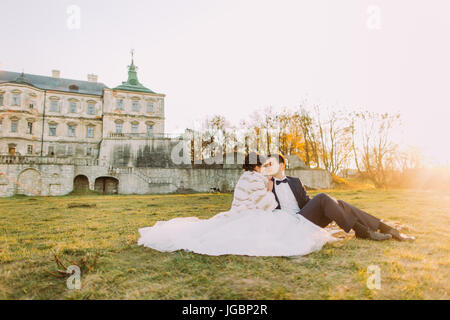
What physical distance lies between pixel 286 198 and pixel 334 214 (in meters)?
0.86

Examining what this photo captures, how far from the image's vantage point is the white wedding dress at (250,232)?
3.67 metres

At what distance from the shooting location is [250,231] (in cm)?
399

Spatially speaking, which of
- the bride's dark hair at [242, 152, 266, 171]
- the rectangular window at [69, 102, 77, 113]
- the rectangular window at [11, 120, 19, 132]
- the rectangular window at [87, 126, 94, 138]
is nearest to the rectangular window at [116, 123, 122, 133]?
the rectangular window at [87, 126, 94, 138]

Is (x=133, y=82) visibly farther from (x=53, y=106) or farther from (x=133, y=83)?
(x=53, y=106)

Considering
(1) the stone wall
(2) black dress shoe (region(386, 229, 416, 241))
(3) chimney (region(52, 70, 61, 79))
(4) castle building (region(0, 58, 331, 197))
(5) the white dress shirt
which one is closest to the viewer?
(2) black dress shoe (region(386, 229, 416, 241))

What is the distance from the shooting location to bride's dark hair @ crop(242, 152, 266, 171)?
459cm

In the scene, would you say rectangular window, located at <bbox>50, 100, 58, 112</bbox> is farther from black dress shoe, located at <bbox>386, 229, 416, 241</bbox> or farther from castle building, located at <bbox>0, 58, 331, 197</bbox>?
black dress shoe, located at <bbox>386, 229, 416, 241</bbox>

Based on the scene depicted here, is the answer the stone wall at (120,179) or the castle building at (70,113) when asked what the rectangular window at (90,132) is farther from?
the stone wall at (120,179)

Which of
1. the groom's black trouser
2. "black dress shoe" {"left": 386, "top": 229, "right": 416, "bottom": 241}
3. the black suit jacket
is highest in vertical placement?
the black suit jacket

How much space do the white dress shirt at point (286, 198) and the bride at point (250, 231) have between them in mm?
201

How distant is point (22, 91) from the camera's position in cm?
3344

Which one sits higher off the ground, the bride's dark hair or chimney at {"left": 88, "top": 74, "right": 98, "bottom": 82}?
chimney at {"left": 88, "top": 74, "right": 98, "bottom": 82}
